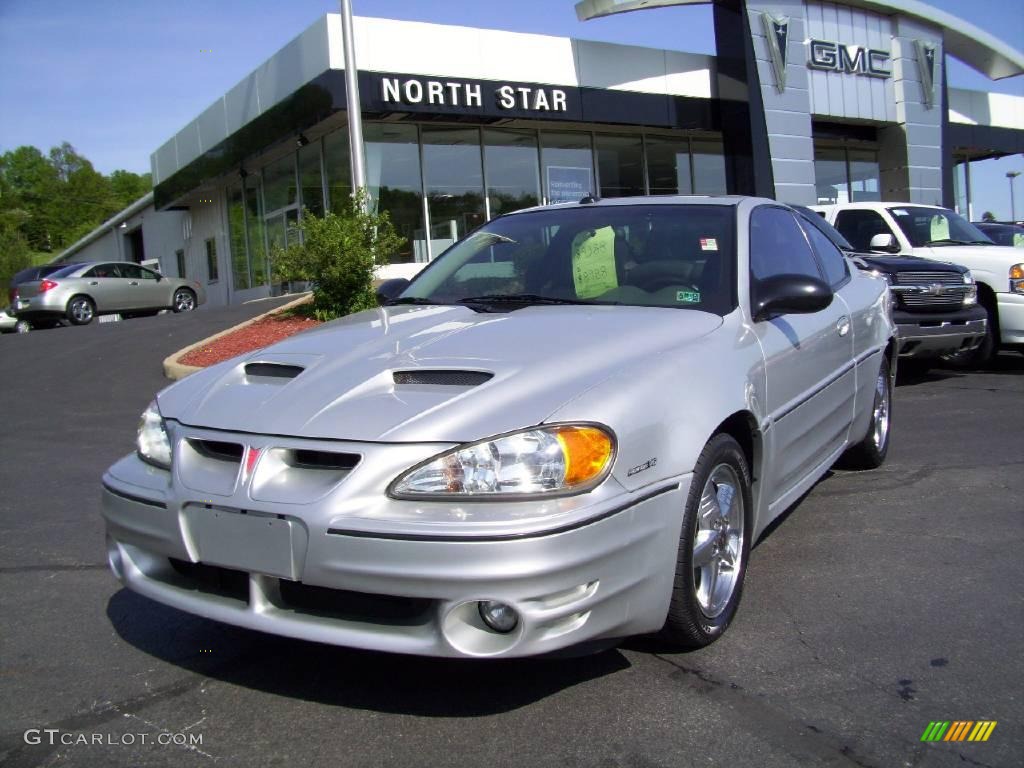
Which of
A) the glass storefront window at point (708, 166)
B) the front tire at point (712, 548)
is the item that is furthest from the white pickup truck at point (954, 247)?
the glass storefront window at point (708, 166)

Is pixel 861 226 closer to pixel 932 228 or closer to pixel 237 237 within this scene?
pixel 932 228

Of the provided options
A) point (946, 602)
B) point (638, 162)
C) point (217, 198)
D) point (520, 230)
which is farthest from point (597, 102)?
point (946, 602)

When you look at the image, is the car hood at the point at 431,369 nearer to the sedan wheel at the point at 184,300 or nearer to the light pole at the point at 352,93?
the light pole at the point at 352,93

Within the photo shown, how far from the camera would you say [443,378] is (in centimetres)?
288

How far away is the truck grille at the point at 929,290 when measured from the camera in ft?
28.4

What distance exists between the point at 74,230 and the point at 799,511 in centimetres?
9490

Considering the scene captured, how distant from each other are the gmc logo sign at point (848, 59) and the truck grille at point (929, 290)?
13231mm

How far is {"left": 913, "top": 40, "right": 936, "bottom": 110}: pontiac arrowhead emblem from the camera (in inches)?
886

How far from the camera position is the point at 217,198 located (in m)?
25.6

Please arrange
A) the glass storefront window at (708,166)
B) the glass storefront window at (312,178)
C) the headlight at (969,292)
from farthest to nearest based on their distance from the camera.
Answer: the glass storefront window at (708,166)
the glass storefront window at (312,178)
the headlight at (969,292)

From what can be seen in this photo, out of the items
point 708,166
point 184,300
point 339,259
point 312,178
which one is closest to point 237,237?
point 184,300

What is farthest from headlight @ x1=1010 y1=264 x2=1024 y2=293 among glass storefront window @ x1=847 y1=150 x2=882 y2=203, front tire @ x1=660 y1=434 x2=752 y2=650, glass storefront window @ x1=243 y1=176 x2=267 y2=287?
glass storefront window @ x1=243 y1=176 x2=267 y2=287

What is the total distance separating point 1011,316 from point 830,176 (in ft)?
55.2

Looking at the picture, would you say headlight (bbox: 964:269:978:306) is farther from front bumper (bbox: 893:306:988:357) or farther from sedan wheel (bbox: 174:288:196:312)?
sedan wheel (bbox: 174:288:196:312)
